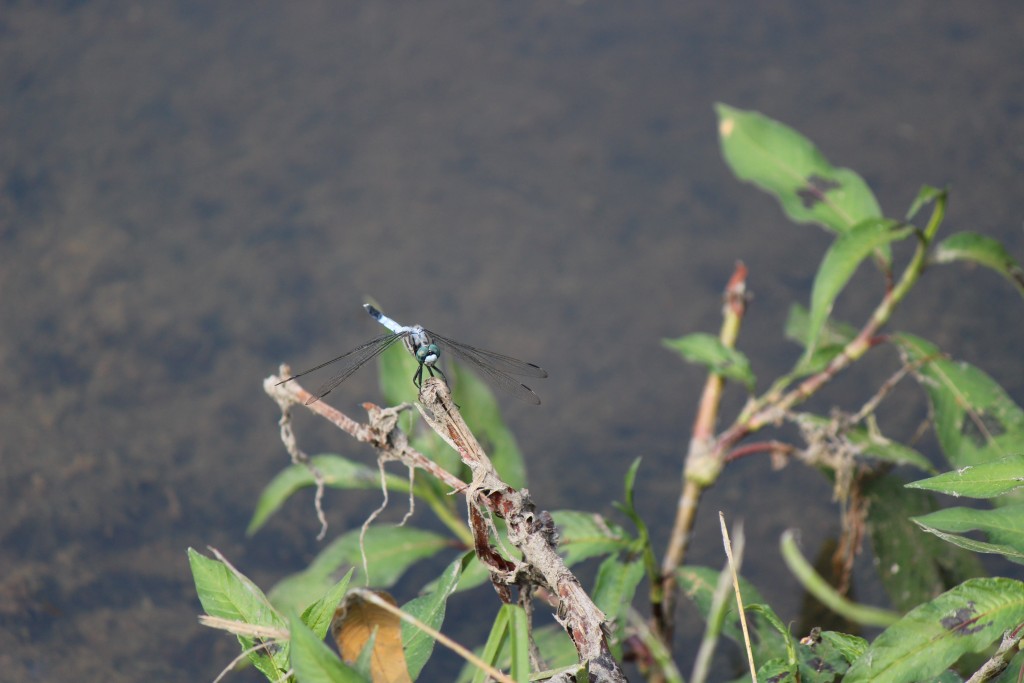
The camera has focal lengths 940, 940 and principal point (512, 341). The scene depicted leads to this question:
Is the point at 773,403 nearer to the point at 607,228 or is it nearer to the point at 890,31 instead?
the point at 607,228

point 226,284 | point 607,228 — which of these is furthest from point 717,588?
point 226,284

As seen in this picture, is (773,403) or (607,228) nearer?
(773,403)

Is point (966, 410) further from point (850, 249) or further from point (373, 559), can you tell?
point (373, 559)

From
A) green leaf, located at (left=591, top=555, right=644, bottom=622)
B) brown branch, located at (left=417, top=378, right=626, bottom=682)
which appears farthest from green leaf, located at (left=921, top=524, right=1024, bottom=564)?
green leaf, located at (left=591, top=555, right=644, bottom=622)

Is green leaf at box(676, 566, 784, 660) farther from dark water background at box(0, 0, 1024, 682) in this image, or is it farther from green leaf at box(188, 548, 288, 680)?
green leaf at box(188, 548, 288, 680)

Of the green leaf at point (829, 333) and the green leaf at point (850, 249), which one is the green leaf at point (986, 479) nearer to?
the green leaf at point (850, 249)

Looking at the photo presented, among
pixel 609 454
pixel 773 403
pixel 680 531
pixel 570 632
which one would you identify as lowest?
pixel 609 454

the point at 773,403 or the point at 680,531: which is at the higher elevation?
the point at 773,403

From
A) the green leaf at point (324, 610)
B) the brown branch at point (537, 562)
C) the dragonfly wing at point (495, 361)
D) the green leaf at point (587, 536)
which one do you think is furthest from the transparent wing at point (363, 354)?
the green leaf at point (324, 610)
